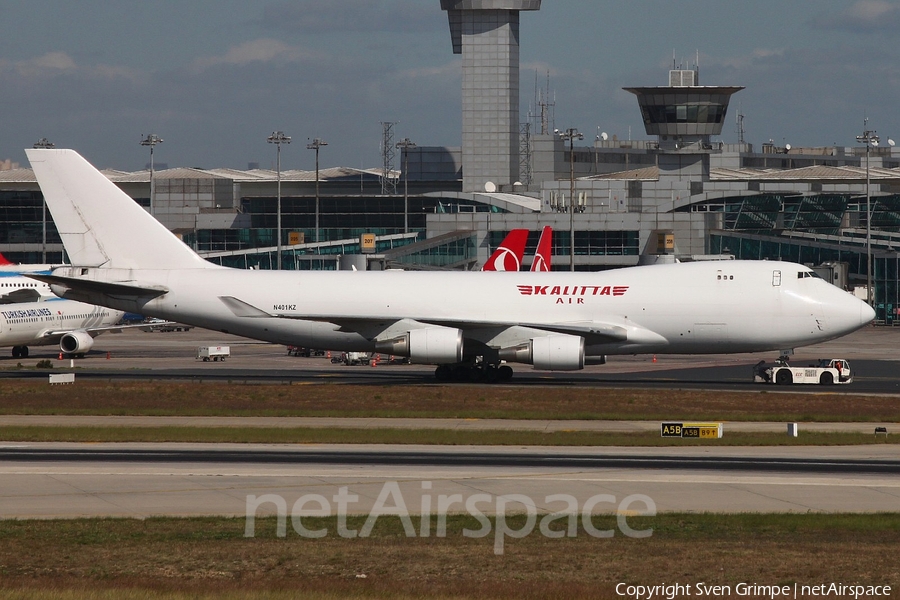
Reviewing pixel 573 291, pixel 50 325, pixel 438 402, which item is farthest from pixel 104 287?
pixel 50 325

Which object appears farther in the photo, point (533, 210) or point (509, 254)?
point (533, 210)

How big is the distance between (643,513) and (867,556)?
4.85 meters

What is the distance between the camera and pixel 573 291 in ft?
160

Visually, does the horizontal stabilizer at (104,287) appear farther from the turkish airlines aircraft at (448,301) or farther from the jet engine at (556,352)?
the jet engine at (556,352)

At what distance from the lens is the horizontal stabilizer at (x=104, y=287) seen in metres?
47.5

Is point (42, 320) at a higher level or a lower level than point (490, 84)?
lower

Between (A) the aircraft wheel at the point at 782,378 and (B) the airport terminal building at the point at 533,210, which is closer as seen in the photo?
(A) the aircraft wheel at the point at 782,378

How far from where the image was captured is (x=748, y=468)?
28172mm

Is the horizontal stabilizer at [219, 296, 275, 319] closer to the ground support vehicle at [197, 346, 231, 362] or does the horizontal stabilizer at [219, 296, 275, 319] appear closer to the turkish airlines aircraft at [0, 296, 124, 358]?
the ground support vehicle at [197, 346, 231, 362]

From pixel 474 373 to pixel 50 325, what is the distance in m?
32.6

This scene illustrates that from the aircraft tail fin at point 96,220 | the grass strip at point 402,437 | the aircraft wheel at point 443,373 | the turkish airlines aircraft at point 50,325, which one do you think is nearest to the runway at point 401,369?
the aircraft wheel at point 443,373

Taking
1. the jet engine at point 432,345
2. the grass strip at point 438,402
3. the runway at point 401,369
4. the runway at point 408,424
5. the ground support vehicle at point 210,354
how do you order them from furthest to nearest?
the ground support vehicle at point 210,354 → the runway at point 401,369 → the jet engine at point 432,345 → the grass strip at point 438,402 → the runway at point 408,424

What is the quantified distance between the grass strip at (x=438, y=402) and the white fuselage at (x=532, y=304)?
8.87 feet

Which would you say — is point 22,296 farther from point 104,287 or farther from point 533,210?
point 533,210
